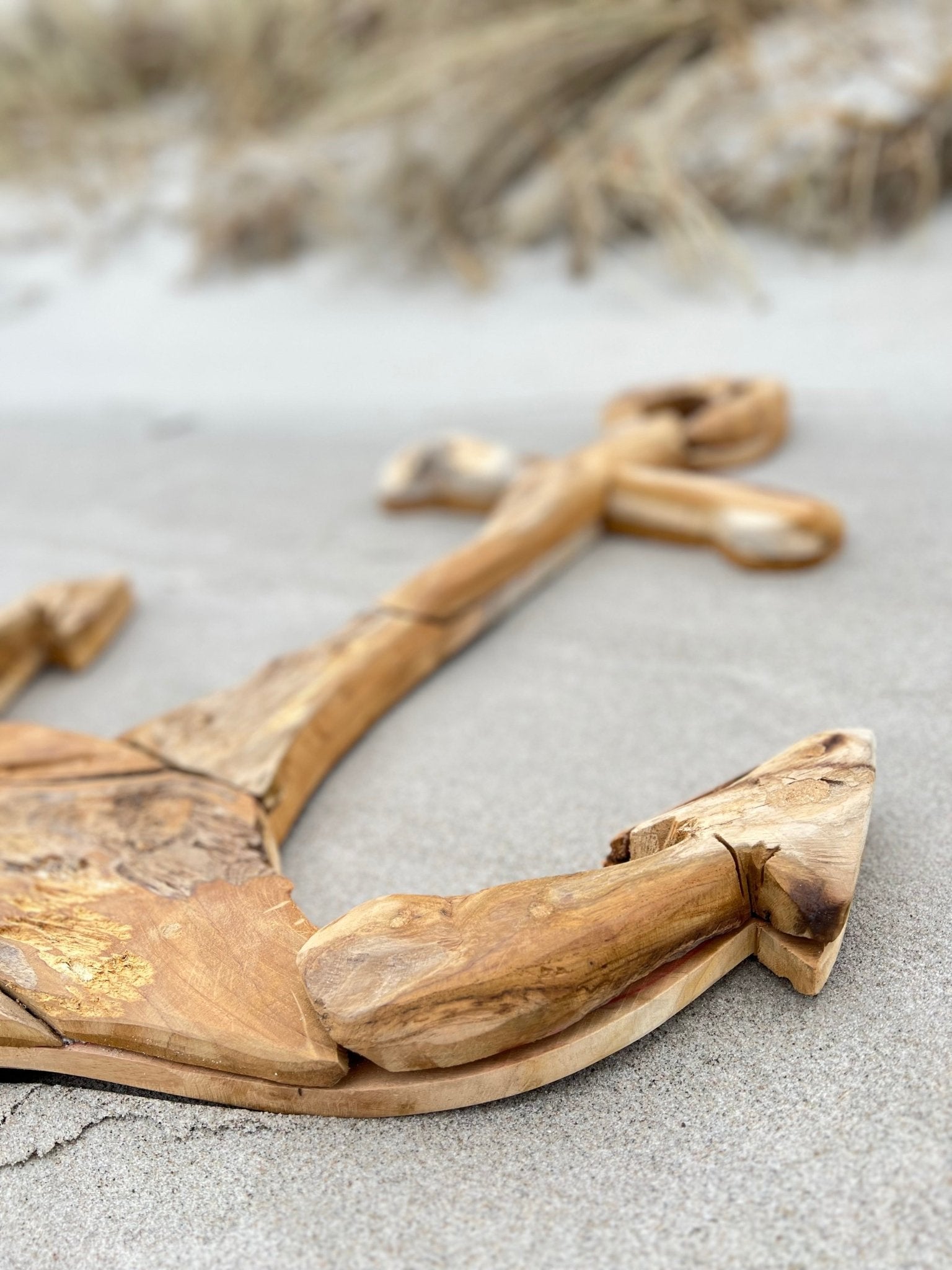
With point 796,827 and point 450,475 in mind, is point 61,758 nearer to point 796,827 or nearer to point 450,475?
point 796,827

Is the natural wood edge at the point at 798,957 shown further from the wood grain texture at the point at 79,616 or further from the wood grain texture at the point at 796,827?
the wood grain texture at the point at 79,616

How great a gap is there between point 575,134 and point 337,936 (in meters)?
3.14

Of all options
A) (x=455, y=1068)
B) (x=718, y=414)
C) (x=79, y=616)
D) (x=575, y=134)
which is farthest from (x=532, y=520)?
(x=575, y=134)

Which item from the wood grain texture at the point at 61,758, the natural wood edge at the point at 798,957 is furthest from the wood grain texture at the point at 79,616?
the natural wood edge at the point at 798,957

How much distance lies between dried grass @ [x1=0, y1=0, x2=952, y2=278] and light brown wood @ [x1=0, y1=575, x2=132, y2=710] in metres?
1.96

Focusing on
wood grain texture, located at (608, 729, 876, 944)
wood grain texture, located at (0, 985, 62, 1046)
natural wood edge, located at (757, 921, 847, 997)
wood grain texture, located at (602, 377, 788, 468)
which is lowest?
wood grain texture, located at (602, 377, 788, 468)

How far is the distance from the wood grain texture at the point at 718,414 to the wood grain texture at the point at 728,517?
29 centimetres

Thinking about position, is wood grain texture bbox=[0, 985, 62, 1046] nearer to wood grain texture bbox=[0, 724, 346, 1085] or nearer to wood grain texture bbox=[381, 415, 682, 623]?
wood grain texture bbox=[0, 724, 346, 1085]

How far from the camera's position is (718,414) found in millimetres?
2135

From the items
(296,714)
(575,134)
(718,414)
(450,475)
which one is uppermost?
(575,134)

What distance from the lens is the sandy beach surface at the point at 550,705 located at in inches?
30.8

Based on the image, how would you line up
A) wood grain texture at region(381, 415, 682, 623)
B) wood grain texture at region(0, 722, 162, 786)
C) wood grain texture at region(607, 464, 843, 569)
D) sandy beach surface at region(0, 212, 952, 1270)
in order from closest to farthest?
1. sandy beach surface at region(0, 212, 952, 1270)
2. wood grain texture at region(0, 722, 162, 786)
3. wood grain texture at region(381, 415, 682, 623)
4. wood grain texture at region(607, 464, 843, 569)

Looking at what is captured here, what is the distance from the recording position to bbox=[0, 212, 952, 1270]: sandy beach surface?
0.78m

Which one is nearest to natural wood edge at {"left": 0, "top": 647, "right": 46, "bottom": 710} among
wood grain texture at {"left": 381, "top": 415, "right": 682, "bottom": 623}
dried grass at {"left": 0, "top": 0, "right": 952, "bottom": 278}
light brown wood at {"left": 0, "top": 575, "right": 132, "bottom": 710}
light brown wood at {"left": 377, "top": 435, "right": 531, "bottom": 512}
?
light brown wood at {"left": 0, "top": 575, "right": 132, "bottom": 710}
